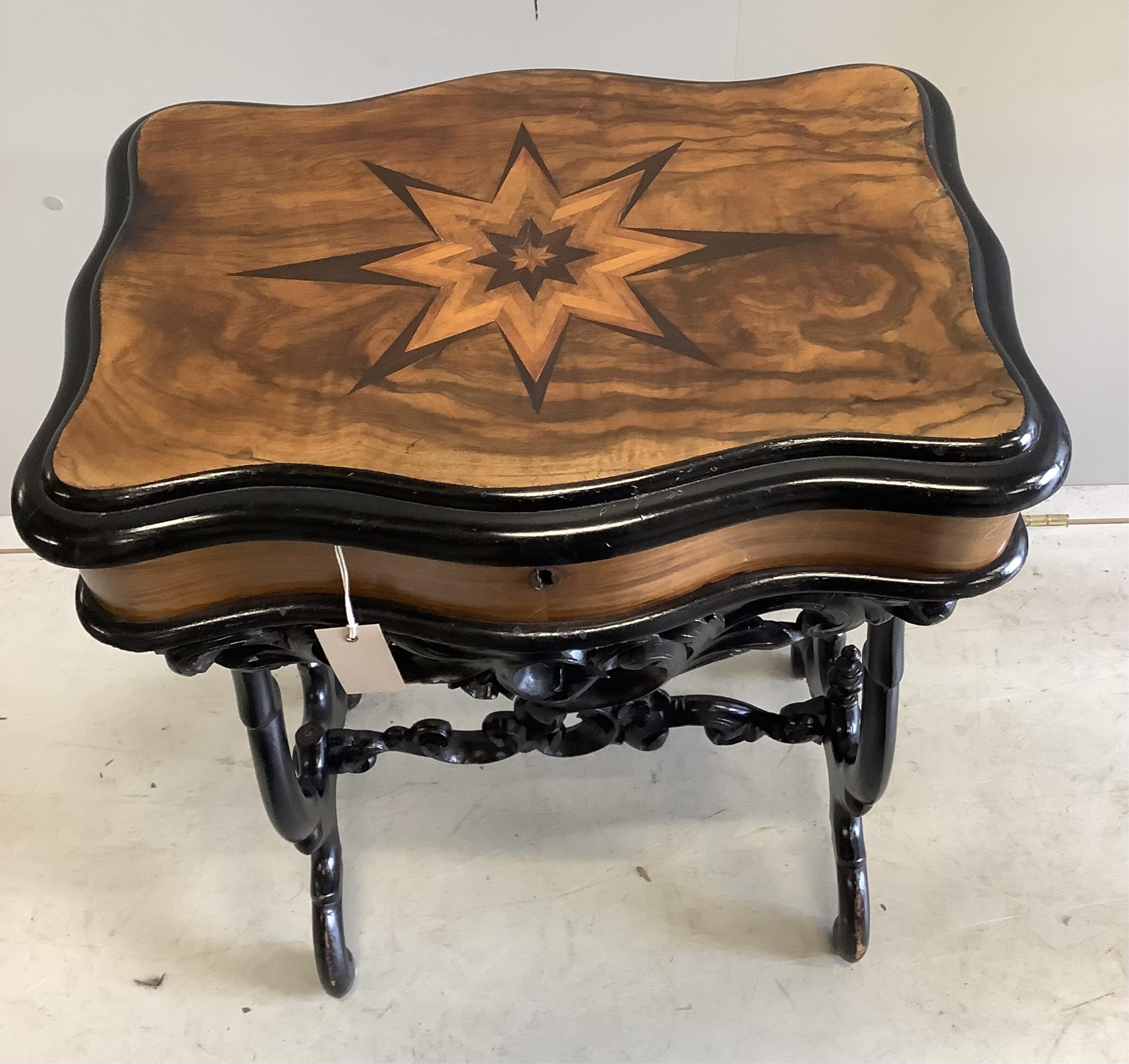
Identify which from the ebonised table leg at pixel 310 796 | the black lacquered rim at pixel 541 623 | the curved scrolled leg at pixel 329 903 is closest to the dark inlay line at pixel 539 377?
the black lacquered rim at pixel 541 623

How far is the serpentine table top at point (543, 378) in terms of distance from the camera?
0.51 metres

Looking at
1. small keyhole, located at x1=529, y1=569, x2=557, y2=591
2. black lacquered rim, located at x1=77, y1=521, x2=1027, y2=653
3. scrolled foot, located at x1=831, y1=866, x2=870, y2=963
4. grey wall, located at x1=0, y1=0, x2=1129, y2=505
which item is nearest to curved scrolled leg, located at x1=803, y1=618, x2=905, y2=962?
scrolled foot, located at x1=831, y1=866, x2=870, y2=963

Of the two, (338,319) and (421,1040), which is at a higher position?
(338,319)

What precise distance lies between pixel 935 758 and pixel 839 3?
755mm

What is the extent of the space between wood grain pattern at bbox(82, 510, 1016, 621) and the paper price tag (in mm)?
27

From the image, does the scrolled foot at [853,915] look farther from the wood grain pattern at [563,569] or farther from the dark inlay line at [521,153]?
the dark inlay line at [521,153]

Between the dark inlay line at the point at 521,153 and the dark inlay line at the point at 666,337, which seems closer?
the dark inlay line at the point at 666,337

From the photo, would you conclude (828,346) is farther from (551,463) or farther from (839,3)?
(839,3)

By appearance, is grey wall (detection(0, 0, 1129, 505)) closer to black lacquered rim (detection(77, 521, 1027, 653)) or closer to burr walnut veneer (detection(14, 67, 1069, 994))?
burr walnut veneer (detection(14, 67, 1069, 994))

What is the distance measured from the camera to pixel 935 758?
1.08 meters

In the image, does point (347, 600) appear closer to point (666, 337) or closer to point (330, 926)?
point (666, 337)

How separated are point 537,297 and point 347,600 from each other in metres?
0.21

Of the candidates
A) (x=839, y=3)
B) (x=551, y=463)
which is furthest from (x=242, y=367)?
(x=839, y=3)

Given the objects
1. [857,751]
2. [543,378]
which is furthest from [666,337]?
[857,751]
